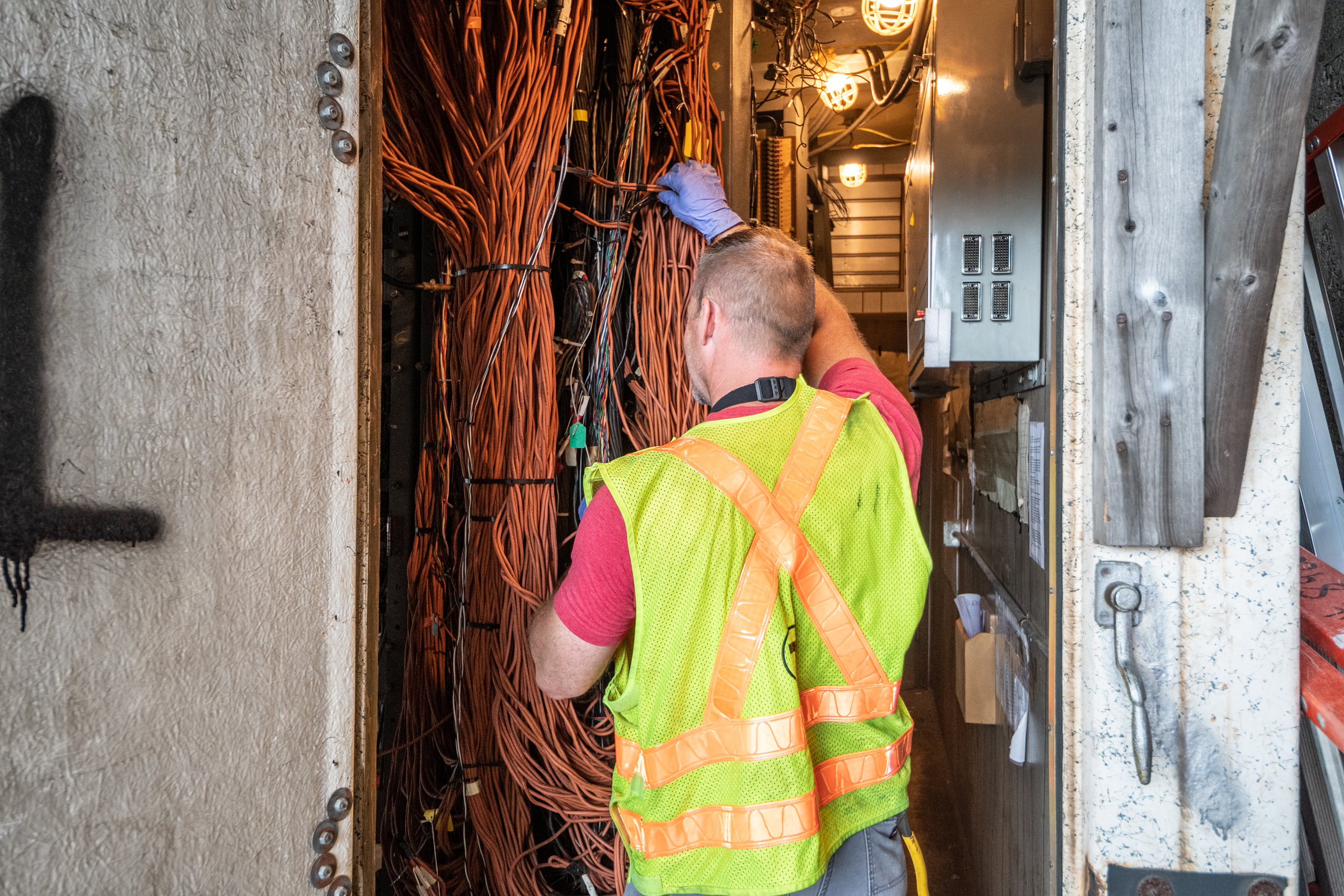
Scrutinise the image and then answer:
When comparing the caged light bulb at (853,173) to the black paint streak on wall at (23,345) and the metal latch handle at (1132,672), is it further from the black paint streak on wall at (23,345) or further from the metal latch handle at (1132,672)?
the black paint streak on wall at (23,345)

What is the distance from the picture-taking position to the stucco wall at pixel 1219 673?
1164 millimetres

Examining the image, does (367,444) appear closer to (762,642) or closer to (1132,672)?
(762,642)

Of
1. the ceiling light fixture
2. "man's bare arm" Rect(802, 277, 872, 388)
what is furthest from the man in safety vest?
the ceiling light fixture

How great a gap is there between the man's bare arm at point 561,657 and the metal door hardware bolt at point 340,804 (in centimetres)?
40

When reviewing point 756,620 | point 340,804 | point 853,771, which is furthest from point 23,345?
point 853,771

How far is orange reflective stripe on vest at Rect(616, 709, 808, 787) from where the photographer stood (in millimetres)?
1199

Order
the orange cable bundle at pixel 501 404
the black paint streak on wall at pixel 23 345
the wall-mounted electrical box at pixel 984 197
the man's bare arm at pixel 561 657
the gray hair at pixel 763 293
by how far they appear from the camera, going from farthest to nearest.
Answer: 1. the orange cable bundle at pixel 501 404
2. the wall-mounted electrical box at pixel 984 197
3. the gray hair at pixel 763 293
4. the man's bare arm at pixel 561 657
5. the black paint streak on wall at pixel 23 345

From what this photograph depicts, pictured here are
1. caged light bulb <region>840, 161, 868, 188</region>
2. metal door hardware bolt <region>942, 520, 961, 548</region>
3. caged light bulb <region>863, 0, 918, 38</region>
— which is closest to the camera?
caged light bulb <region>863, 0, 918, 38</region>

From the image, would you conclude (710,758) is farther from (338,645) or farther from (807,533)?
(338,645)

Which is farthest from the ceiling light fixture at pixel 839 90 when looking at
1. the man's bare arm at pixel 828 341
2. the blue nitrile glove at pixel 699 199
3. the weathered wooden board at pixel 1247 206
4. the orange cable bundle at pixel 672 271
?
the weathered wooden board at pixel 1247 206

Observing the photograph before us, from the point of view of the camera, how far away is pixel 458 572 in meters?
2.12

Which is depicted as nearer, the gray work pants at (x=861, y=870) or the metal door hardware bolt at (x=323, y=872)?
the metal door hardware bolt at (x=323, y=872)

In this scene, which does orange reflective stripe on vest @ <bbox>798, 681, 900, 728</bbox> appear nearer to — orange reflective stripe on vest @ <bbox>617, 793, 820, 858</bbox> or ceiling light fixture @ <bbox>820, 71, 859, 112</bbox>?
orange reflective stripe on vest @ <bbox>617, 793, 820, 858</bbox>

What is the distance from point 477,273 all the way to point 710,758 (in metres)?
1.37
